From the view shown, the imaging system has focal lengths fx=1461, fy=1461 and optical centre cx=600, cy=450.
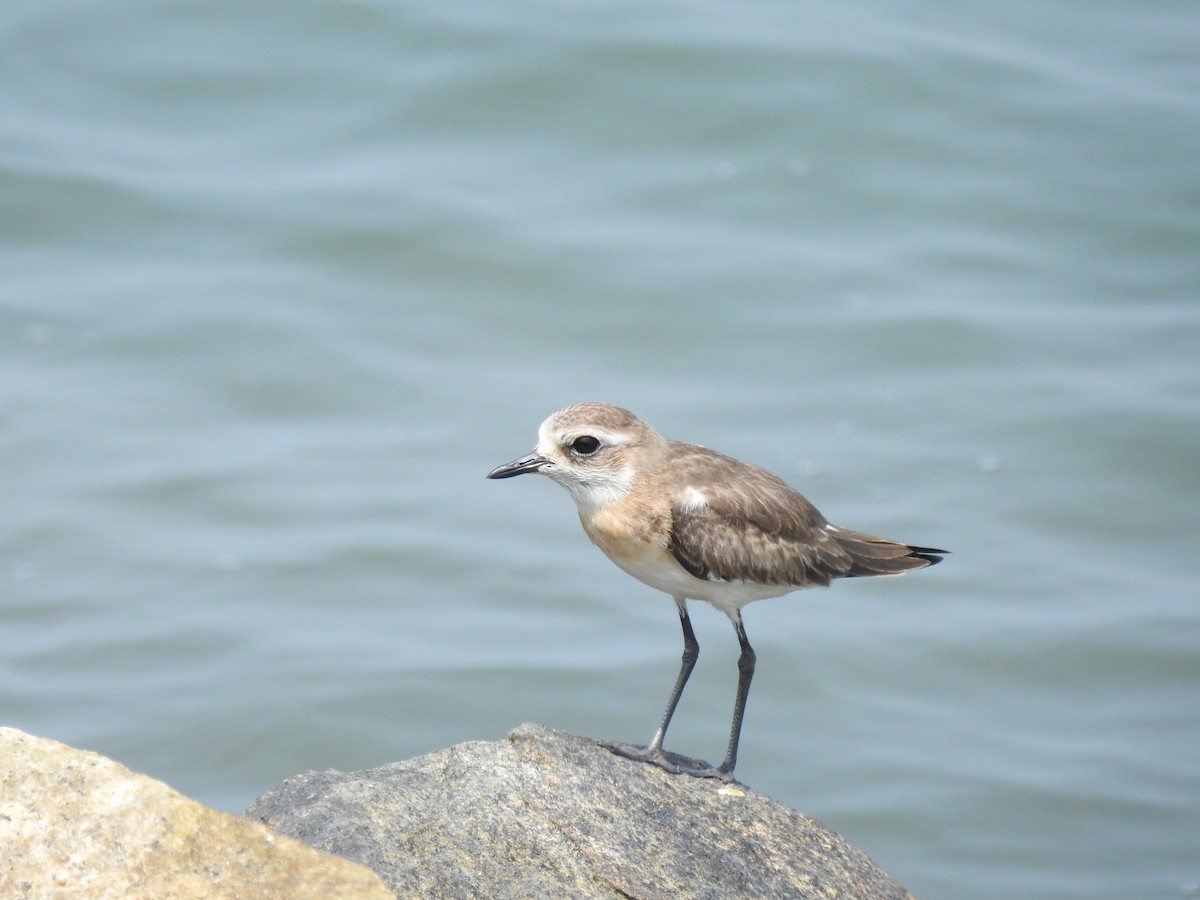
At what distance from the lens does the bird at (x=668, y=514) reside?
7754 mm

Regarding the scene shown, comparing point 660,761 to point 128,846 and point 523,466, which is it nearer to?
point 523,466

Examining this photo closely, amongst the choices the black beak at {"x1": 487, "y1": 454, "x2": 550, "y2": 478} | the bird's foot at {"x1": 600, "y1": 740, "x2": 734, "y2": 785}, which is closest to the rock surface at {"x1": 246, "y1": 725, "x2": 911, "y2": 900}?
the bird's foot at {"x1": 600, "y1": 740, "x2": 734, "y2": 785}

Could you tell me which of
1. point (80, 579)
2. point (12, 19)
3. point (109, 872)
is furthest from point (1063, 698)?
point (12, 19)

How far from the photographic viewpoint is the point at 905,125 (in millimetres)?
21953

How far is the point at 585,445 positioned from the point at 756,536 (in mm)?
1110

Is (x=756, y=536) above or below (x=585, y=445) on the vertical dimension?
below

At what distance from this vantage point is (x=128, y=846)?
4.95 metres

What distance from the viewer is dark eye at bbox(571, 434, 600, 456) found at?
775 cm

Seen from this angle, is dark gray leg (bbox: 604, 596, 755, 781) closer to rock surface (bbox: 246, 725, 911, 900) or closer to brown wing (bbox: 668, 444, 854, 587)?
rock surface (bbox: 246, 725, 911, 900)

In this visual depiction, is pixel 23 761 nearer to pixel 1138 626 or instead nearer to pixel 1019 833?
pixel 1019 833

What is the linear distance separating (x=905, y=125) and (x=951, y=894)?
1356cm

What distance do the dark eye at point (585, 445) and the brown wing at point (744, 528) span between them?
51 cm

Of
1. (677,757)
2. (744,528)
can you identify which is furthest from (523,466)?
(677,757)

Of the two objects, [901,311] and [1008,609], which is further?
[901,311]
